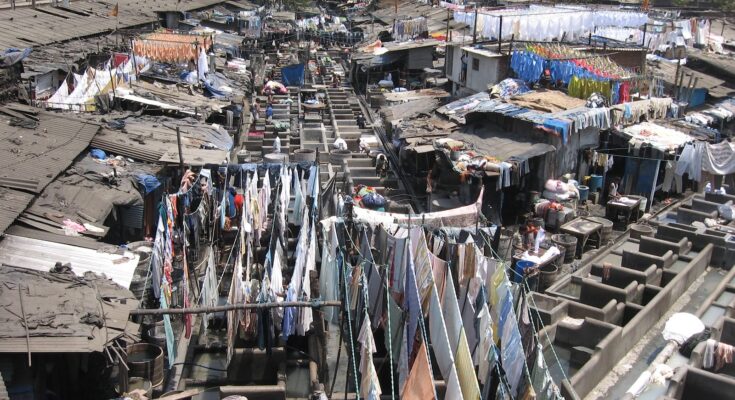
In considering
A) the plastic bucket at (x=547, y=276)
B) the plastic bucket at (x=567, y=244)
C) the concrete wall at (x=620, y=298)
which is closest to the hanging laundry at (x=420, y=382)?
the concrete wall at (x=620, y=298)

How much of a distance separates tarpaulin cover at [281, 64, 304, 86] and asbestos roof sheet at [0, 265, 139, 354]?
101 ft

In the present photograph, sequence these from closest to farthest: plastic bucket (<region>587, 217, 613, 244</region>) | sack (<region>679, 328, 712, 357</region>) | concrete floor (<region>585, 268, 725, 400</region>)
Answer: concrete floor (<region>585, 268, 725, 400</region>), sack (<region>679, 328, 712, 357</region>), plastic bucket (<region>587, 217, 613, 244</region>)

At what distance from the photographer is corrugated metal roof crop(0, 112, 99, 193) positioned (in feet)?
47.8

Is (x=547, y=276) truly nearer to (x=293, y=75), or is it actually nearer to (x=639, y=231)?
(x=639, y=231)

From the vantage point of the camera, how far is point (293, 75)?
41.5 metres

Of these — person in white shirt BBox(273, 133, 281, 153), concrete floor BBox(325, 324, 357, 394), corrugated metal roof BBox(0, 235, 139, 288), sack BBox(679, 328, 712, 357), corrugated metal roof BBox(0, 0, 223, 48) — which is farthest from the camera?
corrugated metal roof BBox(0, 0, 223, 48)

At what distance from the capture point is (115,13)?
3559 centimetres

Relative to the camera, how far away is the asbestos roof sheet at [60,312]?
9883mm

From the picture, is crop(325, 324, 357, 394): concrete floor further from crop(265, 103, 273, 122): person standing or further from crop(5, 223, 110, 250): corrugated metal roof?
crop(265, 103, 273, 122): person standing

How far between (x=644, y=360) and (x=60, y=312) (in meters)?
12.4

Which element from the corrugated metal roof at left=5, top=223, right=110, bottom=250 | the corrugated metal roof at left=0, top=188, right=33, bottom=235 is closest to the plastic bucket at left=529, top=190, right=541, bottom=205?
the corrugated metal roof at left=5, top=223, right=110, bottom=250

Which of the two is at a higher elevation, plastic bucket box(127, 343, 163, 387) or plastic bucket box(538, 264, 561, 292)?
plastic bucket box(127, 343, 163, 387)

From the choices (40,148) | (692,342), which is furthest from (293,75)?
(692,342)

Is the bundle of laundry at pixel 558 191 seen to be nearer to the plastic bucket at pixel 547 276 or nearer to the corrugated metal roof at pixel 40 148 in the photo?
the plastic bucket at pixel 547 276
